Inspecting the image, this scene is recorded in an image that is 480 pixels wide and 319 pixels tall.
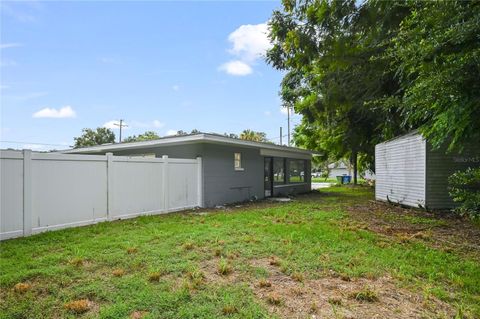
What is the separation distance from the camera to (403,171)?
10977 millimetres

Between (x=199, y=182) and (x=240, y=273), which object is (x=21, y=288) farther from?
(x=199, y=182)

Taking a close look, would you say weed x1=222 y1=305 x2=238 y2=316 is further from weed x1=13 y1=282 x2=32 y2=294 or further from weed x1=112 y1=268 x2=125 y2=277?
weed x1=13 y1=282 x2=32 y2=294

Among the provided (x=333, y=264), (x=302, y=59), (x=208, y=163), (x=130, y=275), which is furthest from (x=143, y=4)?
(x=333, y=264)

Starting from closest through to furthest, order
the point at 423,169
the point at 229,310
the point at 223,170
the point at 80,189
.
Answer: the point at 229,310, the point at 80,189, the point at 423,169, the point at 223,170

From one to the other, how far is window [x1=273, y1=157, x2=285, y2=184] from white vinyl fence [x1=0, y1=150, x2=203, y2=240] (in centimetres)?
620

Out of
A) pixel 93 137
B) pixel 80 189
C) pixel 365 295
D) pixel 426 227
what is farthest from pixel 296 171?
pixel 93 137

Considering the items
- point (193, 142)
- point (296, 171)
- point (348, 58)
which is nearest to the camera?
point (348, 58)

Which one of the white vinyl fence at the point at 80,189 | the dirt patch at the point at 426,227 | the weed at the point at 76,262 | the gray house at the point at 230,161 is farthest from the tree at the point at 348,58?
the weed at the point at 76,262

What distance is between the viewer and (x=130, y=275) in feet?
12.4

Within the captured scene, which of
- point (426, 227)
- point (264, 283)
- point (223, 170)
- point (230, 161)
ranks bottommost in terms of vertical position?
point (426, 227)

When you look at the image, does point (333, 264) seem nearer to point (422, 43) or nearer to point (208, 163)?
point (422, 43)

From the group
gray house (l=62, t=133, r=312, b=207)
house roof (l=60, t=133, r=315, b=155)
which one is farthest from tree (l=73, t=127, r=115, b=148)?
house roof (l=60, t=133, r=315, b=155)

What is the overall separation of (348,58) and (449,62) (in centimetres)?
590

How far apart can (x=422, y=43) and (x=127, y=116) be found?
40865 millimetres
